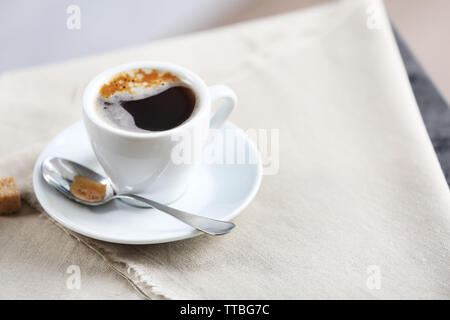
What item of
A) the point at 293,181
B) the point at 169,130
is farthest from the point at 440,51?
the point at 169,130

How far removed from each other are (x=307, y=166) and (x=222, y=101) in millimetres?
210

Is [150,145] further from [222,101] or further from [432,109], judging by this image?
[432,109]

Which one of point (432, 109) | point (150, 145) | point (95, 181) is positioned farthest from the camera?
Result: point (432, 109)

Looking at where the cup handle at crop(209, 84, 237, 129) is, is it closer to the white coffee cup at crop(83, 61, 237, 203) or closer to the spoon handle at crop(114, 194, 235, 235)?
the white coffee cup at crop(83, 61, 237, 203)

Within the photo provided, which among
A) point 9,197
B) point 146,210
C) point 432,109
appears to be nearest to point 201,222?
point 146,210

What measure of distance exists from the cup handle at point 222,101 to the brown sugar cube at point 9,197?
0.37 meters

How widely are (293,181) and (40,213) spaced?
0.46 metres

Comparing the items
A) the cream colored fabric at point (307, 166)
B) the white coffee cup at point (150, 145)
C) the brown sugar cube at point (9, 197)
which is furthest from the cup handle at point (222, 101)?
the brown sugar cube at point (9, 197)

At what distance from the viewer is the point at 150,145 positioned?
2.80ft

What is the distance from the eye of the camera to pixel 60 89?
50.6 inches

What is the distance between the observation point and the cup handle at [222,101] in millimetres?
962

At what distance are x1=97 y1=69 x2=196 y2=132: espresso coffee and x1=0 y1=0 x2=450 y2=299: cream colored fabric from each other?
0.20 metres

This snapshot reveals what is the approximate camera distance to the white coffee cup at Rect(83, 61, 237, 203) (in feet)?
2.80
